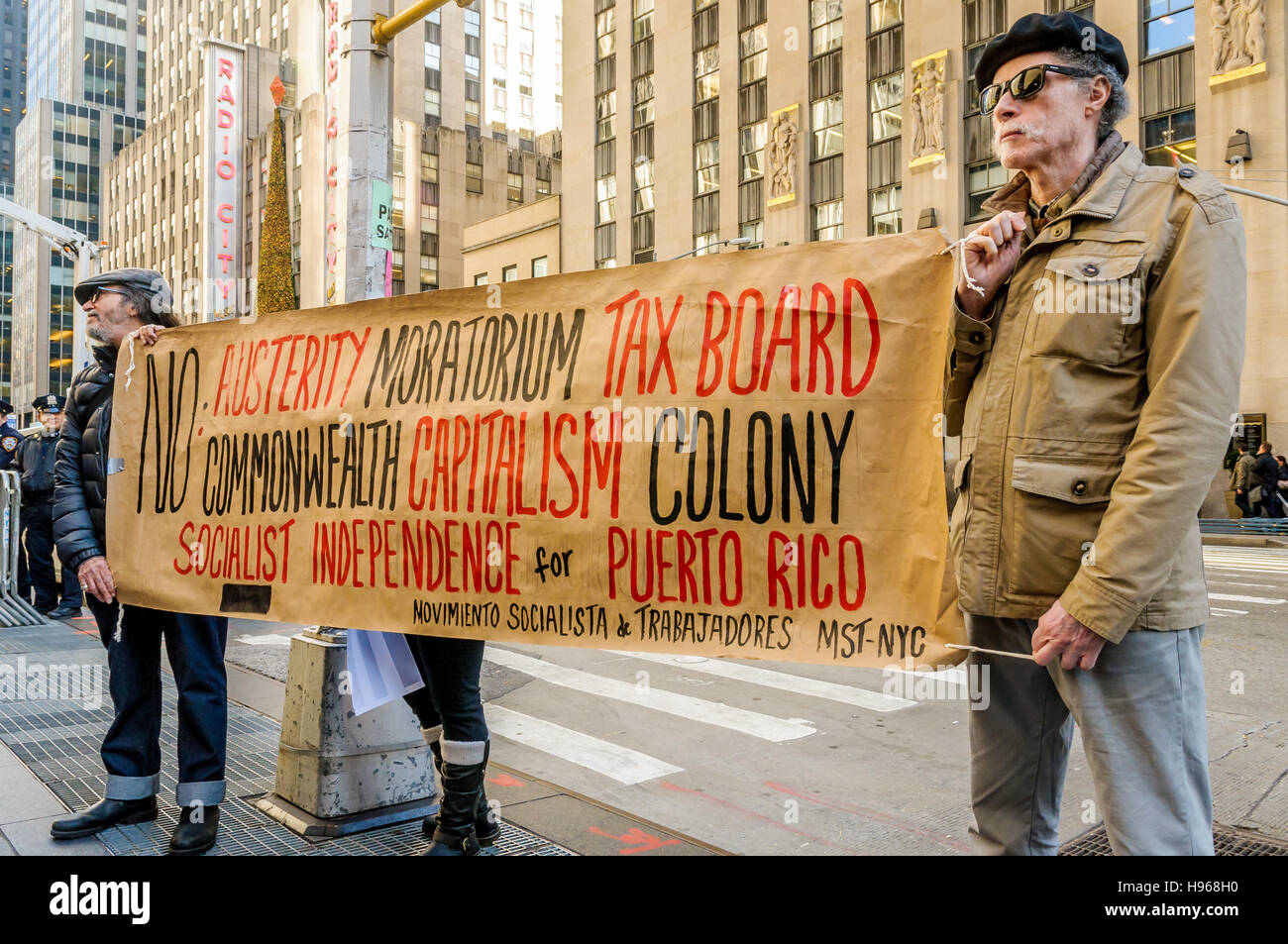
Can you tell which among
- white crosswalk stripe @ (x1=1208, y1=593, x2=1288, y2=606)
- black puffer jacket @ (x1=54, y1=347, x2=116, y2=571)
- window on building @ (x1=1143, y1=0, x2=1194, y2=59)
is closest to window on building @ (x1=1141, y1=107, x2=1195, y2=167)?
window on building @ (x1=1143, y1=0, x2=1194, y2=59)

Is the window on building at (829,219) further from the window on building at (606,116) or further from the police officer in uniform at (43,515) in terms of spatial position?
the police officer in uniform at (43,515)

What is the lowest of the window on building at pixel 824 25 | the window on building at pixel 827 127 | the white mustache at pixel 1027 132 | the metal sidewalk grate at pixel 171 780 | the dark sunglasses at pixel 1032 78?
the metal sidewalk grate at pixel 171 780

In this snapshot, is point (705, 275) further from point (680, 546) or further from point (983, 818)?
point (983, 818)

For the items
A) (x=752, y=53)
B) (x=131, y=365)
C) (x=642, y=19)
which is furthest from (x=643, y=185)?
(x=131, y=365)

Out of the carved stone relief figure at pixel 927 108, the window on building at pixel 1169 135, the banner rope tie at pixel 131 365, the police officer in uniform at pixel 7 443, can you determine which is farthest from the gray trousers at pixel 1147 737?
the carved stone relief figure at pixel 927 108

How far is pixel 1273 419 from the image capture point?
24609 mm

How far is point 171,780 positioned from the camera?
4.75 m

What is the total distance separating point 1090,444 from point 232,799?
13.1ft

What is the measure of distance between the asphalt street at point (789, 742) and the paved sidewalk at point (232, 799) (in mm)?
391

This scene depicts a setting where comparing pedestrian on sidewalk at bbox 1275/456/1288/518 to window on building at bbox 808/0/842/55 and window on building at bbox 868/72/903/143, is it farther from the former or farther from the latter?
window on building at bbox 808/0/842/55

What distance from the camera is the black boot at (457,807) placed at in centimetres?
366

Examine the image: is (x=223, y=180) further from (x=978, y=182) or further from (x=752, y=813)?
(x=752, y=813)

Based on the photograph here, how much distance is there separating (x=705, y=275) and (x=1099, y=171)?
1.09 meters
